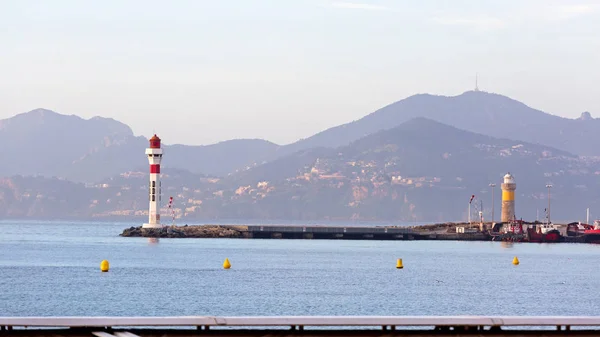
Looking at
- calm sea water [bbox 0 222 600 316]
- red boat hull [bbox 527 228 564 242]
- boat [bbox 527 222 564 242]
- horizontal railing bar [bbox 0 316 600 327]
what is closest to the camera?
horizontal railing bar [bbox 0 316 600 327]

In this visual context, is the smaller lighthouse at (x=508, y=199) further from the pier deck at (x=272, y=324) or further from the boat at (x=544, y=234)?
the pier deck at (x=272, y=324)

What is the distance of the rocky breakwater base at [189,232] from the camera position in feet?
516

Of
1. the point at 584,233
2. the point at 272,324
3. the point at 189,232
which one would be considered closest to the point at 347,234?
the point at 189,232

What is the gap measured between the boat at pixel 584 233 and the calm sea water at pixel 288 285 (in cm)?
5005

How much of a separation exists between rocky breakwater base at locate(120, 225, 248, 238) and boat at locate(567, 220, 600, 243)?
1874 inches

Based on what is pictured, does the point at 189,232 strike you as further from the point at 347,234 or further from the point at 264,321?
the point at 264,321

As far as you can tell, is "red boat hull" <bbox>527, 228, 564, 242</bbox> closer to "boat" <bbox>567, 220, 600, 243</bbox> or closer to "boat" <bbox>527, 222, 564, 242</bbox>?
"boat" <bbox>527, 222, 564, 242</bbox>

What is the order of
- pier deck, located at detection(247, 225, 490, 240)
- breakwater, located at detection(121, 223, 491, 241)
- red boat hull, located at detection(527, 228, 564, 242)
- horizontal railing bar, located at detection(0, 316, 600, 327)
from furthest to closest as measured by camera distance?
1. red boat hull, located at detection(527, 228, 564, 242)
2. pier deck, located at detection(247, 225, 490, 240)
3. breakwater, located at detection(121, 223, 491, 241)
4. horizontal railing bar, located at detection(0, 316, 600, 327)

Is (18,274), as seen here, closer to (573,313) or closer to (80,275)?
(80,275)

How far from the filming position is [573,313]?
57.0 m

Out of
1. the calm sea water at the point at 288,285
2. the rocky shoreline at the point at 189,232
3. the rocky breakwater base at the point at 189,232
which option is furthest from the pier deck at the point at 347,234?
the calm sea water at the point at 288,285

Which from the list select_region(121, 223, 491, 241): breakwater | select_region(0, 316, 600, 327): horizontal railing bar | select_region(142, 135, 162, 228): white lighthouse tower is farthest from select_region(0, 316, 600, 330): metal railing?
select_region(121, 223, 491, 241): breakwater

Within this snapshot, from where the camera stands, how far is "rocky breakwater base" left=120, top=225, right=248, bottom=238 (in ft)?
516

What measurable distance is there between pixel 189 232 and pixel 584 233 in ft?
188
